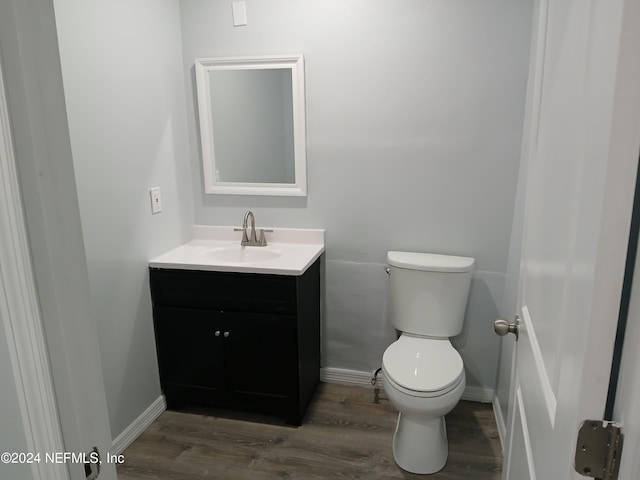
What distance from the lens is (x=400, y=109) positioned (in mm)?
2287

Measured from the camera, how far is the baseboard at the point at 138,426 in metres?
2.10

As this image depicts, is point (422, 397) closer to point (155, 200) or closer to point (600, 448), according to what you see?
point (600, 448)

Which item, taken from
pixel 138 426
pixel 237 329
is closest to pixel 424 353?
pixel 237 329

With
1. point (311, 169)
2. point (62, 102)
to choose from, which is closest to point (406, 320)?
point (311, 169)

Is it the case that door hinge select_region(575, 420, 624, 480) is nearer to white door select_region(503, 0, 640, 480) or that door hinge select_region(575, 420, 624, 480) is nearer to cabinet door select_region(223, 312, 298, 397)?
white door select_region(503, 0, 640, 480)

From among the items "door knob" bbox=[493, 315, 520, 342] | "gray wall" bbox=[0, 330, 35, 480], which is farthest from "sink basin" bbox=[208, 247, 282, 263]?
"gray wall" bbox=[0, 330, 35, 480]

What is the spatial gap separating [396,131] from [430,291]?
2.75 feet

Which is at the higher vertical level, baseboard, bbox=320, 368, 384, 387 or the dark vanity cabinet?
the dark vanity cabinet

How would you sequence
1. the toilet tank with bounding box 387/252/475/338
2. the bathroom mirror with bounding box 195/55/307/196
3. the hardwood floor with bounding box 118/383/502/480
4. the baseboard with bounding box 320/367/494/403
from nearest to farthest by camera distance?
the hardwood floor with bounding box 118/383/502/480 < the toilet tank with bounding box 387/252/475/338 < the bathroom mirror with bounding box 195/55/307/196 < the baseboard with bounding box 320/367/494/403

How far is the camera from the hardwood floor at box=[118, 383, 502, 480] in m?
1.98

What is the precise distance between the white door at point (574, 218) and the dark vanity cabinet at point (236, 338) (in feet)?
4.16

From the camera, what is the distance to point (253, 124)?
98.6 inches

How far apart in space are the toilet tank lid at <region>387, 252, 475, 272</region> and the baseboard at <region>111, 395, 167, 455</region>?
1452mm

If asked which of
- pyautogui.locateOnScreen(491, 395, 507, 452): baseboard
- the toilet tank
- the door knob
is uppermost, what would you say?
the door knob
